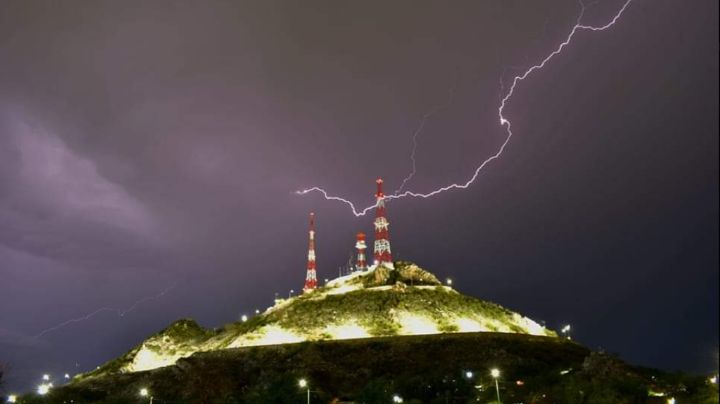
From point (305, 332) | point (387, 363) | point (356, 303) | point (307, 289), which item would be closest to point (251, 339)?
point (305, 332)

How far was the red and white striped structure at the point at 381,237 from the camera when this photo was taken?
128625 millimetres

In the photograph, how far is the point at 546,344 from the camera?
91.5 meters

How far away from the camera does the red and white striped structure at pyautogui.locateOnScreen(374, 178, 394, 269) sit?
129 metres

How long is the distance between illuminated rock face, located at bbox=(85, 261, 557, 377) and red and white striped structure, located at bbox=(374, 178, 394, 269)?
3.03 m

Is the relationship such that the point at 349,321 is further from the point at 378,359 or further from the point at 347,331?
the point at 378,359

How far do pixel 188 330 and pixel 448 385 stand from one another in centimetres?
7891

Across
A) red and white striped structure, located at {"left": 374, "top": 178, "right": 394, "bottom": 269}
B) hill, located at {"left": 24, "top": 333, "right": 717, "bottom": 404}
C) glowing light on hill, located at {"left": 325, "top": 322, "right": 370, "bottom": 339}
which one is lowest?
hill, located at {"left": 24, "top": 333, "right": 717, "bottom": 404}

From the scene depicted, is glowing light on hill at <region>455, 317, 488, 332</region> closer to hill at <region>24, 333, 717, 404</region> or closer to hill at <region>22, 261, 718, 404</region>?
hill at <region>22, 261, 718, 404</region>

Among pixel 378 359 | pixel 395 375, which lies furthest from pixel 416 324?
pixel 395 375

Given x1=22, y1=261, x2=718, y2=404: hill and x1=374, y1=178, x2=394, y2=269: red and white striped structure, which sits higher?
x1=374, y1=178, x2=394, y2=269: red and white striped structure

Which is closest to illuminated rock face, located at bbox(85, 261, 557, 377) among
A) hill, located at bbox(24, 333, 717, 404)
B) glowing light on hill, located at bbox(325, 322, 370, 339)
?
glowing light on hill, located at bbox(325, 322, 370, 339)

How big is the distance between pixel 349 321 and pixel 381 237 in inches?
1127

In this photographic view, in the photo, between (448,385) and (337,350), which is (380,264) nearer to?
(337,350)

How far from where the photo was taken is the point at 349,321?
108688mm
